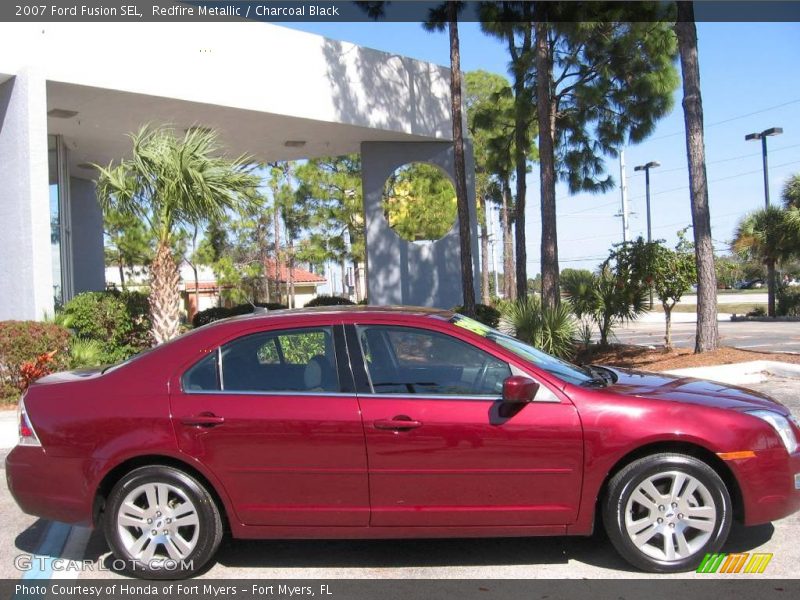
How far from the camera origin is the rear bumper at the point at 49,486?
4188mm

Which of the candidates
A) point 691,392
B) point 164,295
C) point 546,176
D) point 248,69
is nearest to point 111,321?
point 164,295

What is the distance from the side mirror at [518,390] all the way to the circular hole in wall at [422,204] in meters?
22.5

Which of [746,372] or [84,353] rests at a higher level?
[84,353]

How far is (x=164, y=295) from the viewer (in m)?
11.4

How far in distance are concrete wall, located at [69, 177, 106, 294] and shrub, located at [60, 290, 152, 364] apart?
838 centimetres

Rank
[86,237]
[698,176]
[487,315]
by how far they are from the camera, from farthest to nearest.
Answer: [86,237], [487,315], [698,176]

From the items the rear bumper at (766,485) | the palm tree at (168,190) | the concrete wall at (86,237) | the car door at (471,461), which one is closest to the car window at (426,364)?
the car door at (471,461)

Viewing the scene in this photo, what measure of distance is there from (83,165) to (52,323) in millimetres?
10064

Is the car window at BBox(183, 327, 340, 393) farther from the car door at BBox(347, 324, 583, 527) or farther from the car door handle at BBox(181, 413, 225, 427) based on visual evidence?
the car door at BBox(347, 324, 583, 527)

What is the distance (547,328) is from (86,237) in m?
14.3

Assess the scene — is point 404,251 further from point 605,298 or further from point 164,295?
point 164,295

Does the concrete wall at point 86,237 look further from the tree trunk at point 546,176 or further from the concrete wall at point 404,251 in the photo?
the tree trunk at point 546,176

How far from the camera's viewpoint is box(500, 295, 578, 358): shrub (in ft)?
39.8
